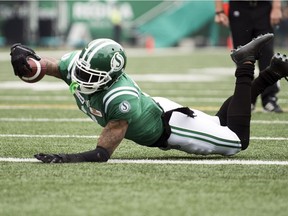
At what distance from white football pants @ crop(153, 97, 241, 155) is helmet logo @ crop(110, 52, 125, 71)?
0.53 m

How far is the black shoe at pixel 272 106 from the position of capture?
8586 mm

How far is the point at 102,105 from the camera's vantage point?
16.5ft

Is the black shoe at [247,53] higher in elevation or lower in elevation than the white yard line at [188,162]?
higher

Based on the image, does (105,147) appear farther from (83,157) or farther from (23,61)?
(23,61)

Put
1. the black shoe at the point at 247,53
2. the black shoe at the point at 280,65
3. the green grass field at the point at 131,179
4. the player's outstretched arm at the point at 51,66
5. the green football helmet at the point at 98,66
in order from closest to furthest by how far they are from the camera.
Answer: the green grass field at the point at 131,179, the green football helmet at the point at 98,66, the player's outstretched arm at the point at 51,66, the black shoe at the point at 247,53, the black shoe at the point at 280,65

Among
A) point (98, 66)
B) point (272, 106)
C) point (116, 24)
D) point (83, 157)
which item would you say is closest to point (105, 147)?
point (83, 157)

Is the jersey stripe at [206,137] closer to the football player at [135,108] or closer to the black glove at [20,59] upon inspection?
the football player at [135,108]

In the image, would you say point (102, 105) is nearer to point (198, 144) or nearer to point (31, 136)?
point (198, 144)

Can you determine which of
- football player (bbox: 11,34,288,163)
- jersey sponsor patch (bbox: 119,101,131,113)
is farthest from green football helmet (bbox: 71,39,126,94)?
jersey sponsor patch (bbox: 119,101,131,113)

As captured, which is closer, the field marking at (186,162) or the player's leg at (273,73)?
the field marking at (186,162)

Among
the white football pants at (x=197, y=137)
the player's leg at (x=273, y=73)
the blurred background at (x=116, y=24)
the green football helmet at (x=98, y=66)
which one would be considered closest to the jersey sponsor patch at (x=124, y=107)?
the green football helmet at (x=98, y=66)

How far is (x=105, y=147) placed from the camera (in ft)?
16.5

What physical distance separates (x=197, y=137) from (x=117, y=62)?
29.9 inches

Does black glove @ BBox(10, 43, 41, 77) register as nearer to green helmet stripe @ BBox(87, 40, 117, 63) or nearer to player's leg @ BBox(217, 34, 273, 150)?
green helmet stripe @ BBox(87, 40, 117, 63)
